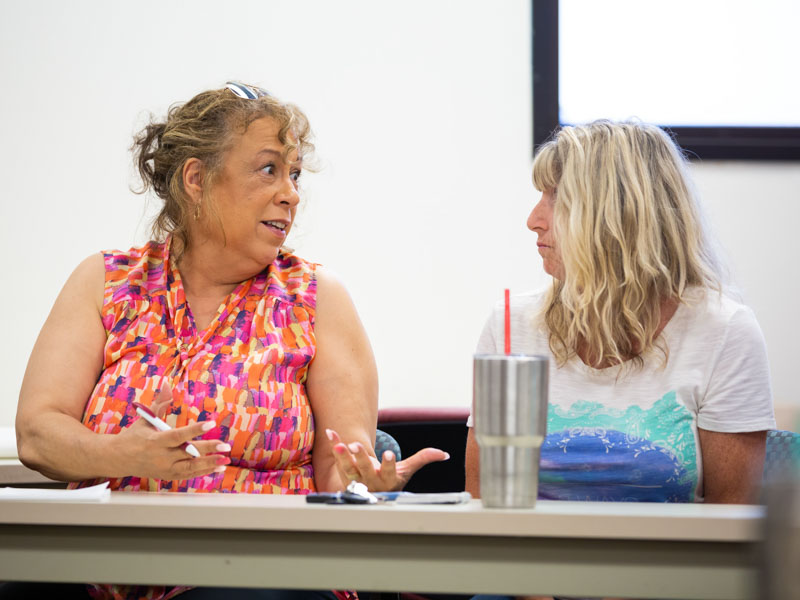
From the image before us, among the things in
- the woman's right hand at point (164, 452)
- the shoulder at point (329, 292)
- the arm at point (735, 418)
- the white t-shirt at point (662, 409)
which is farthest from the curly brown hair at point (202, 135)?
the arm at point (735, 418)

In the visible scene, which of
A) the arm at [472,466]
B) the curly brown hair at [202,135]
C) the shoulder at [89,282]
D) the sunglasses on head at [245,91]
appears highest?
the sunglasses on head at [245,91]

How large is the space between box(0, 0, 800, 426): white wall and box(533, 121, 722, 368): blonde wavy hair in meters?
0.94

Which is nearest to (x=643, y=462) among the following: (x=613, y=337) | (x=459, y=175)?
(x=613, y=337)

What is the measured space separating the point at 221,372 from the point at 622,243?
71cm

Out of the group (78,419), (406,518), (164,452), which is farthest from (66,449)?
(406,518)

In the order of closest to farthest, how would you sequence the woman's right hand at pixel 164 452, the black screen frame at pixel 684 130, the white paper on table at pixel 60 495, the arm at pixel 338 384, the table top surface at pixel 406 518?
the table top surface at pixel 406 518 < the white paper on table at pixel 60 495 < the woman's right hand at pixel 164 452 < the arm at pixel 338 384 < the black screen frame at pixel 684 130

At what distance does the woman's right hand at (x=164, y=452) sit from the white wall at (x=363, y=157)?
1295mm

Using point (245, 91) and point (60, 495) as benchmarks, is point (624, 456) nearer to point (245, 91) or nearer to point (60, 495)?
point (60, 495)

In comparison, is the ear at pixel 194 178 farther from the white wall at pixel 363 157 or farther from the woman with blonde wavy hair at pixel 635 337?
the white wall at pixel 363 157

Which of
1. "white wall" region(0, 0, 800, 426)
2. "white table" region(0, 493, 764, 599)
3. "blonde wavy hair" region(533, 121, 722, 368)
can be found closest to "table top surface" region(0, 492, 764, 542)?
"white table" region(0, 493, 764, 599)

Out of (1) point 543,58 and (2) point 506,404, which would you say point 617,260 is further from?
(1) point 543,58

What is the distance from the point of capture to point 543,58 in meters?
2.51

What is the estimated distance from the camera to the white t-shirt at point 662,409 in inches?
55.4

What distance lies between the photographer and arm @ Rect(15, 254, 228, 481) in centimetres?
121
